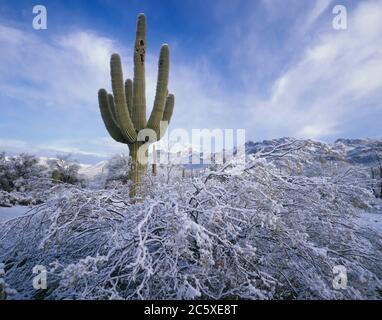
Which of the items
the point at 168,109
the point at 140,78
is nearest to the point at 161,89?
the point at 140,78

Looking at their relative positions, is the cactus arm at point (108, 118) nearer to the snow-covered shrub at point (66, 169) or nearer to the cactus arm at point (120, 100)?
the cactus arm at point (120, 100)

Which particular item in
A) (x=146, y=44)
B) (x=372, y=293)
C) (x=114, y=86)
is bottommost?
(x=372, y=293)

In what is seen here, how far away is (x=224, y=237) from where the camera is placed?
2906 millimetres

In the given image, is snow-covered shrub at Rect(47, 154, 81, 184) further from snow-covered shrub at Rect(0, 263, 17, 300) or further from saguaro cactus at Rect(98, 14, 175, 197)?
snow-covered shrub at Rect(0, 263, 17, 300)

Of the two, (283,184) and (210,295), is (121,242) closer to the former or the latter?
(210,295)

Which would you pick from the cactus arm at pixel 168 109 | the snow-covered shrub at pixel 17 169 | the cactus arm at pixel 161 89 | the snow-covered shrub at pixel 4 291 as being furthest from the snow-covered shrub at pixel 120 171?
the snow-covered shrub at pixel 17 169

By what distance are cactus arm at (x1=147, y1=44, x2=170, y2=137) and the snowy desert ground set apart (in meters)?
3.12

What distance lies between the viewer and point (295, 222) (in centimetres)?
349

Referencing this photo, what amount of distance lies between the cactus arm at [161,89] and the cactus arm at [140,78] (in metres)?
0.25

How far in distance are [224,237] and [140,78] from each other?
5090mm

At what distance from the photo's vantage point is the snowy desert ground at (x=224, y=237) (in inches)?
111

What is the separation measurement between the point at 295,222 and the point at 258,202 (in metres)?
0.57

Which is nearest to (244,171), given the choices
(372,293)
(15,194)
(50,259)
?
(372,293)

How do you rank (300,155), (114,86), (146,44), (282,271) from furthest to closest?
(146,44), (114,86), (300,155), (282,271)
